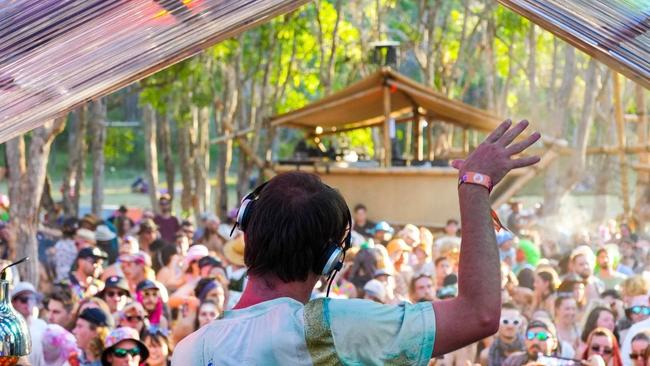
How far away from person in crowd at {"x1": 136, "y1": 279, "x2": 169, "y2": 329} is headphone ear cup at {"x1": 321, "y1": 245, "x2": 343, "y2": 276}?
7565 mm

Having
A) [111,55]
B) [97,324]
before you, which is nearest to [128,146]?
[97,324]

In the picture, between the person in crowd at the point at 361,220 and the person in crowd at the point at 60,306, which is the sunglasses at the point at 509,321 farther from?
the person in crowd at the point at 361,220

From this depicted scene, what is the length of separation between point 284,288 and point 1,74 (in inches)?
52.3

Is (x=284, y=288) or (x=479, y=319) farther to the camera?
(x=284, y=288)

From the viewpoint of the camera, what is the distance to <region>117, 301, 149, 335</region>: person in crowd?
914 cm

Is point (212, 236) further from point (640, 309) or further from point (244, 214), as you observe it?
point (244, 214)

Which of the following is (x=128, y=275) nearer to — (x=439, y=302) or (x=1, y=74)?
(x=1, y=74)

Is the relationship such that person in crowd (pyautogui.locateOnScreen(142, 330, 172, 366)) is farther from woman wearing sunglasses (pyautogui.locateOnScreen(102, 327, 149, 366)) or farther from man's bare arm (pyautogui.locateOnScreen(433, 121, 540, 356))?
man's bare arm (pyautogui.locateOnScreen(433, 121, 540, 356))

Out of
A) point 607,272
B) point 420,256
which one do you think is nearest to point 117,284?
point 420,256

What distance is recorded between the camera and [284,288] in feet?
10.7

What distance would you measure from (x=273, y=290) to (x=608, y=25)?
147 centimetres

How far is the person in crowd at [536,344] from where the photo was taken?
8.96 metres

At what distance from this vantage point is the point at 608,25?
4.06m

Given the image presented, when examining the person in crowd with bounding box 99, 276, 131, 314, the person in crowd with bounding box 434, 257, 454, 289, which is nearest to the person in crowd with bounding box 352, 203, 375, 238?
the person in crowd with bounding box 434, 257, 454, 289
